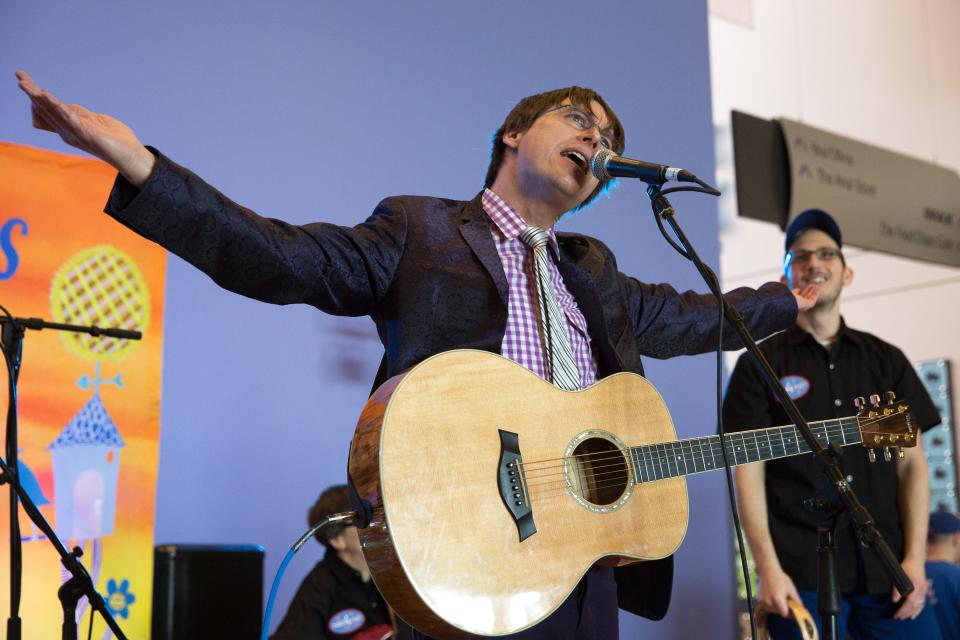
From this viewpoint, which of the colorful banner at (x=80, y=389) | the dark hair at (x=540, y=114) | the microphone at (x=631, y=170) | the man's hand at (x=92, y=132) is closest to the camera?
the man's hand at (x=92, y=132)

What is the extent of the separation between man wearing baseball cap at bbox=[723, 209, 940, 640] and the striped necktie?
51.9 inches

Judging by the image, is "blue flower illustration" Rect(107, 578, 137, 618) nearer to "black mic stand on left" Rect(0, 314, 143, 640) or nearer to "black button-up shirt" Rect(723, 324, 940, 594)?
"black mic stand on left" Rect(0, 314, 143, 640)

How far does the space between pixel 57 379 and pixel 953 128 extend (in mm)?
6954

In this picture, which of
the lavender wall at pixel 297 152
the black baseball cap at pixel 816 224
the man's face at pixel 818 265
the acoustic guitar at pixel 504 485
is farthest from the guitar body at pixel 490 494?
the black baseball cap at pixel 816 224

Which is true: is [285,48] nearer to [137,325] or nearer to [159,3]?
[159,3]

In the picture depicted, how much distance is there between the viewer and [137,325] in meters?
3.06

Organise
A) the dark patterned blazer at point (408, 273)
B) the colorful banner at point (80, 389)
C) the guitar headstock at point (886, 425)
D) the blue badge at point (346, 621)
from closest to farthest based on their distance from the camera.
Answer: the dark patterned blazer at point (408, 273) → the guitar headstock at point (886, 425) → the colorful banner at point (80, 389) → the blue badge at point (346, 621)

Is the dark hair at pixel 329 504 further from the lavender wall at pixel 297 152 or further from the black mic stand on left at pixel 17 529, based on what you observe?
the black mic stand on left at pixel 17 529

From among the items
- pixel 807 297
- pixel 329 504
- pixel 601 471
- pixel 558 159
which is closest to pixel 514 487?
pixel 601 471

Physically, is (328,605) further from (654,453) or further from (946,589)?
(946,589)

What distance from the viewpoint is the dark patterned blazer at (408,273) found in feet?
5.36

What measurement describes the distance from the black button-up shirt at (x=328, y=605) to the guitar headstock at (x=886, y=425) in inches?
71.9

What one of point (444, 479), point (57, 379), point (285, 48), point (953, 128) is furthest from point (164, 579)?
point (953, 128)

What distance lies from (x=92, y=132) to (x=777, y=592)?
2.42 meters
